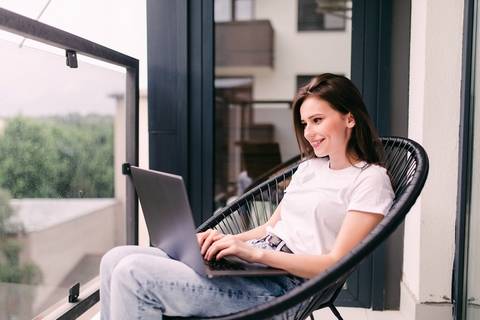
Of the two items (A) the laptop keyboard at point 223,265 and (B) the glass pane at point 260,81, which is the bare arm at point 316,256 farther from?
(B) the glass pane at point 260,81

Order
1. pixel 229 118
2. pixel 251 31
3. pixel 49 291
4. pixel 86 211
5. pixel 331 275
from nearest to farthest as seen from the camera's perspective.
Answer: pixel 331 275 → pixel 49 291 → pixel 86 211 → pixel 229 118 → pixel 251 31

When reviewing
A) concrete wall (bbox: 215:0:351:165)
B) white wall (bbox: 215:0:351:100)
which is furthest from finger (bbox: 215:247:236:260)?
white wall (bbox: 215:0:351:100)

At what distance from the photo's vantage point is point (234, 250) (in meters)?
1.16

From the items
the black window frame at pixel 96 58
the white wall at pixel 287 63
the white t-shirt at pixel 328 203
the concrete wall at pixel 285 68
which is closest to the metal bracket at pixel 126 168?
the black window frame at pixel 96 58

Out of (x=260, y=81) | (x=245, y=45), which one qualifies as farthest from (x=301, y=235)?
(x=245, y=45)

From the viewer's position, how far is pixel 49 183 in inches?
69.5

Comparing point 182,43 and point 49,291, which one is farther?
point 182,43

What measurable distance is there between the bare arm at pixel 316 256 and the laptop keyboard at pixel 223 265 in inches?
1.4

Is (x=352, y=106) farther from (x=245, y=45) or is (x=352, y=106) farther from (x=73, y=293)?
(x=245, y=45)

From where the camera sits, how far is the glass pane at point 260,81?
13.7 ft

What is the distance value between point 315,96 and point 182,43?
1205mm

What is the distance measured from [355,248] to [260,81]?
881cm

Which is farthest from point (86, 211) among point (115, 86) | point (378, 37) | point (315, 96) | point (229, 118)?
point (229, 118)

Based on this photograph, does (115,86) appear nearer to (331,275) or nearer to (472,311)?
(331,275)
